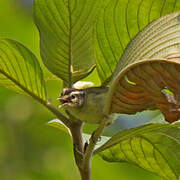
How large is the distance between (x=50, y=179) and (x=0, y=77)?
117 cm

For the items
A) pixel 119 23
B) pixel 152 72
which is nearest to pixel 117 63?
pixel 119 23

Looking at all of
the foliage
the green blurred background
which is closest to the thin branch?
the foliage

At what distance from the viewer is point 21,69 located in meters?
1.27

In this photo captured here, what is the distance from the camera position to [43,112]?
2.64 m

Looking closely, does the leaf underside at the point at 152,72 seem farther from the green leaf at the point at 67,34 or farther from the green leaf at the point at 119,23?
the green leaf at the point at 67,34

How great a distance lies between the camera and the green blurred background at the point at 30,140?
2398 millimetres

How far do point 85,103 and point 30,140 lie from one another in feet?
5.05

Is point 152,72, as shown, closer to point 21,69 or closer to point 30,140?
point 21,69

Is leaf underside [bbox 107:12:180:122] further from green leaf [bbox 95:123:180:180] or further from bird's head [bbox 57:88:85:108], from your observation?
green leaf [bbox 95:123:180:180]

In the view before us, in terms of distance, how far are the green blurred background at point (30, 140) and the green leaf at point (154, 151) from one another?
0.87 metres

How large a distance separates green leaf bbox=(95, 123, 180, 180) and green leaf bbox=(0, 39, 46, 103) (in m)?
0.30

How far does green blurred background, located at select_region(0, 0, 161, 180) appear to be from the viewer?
7.87 ft

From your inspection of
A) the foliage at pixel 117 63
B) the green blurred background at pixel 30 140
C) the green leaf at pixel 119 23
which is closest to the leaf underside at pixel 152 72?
→ the foliage at pixel 117 63

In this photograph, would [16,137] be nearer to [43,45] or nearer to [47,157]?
[47,157]
